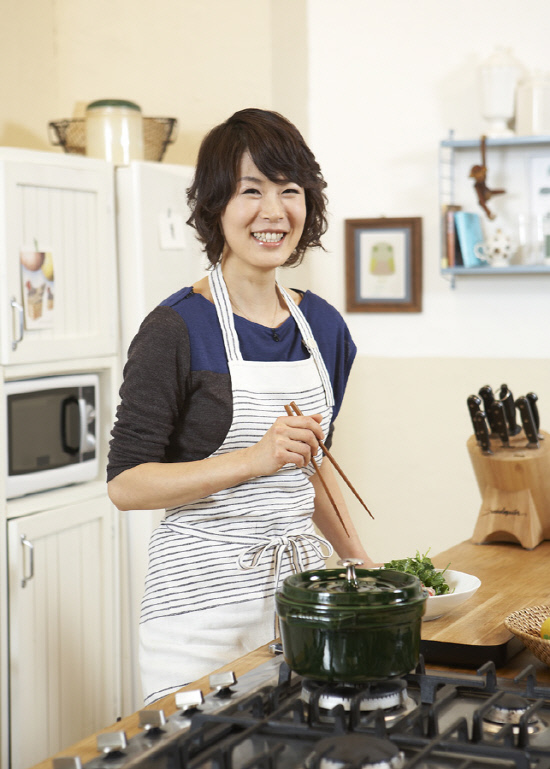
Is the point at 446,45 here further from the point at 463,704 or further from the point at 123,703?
the point at 463,704

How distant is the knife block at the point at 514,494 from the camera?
2020mm

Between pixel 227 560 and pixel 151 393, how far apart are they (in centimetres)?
30

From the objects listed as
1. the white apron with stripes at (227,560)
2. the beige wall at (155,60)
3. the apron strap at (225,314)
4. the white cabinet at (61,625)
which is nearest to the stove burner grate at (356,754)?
the white apron with stripes at (227,560)

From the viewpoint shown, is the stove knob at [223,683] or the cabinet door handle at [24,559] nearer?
the stove knob at [223,683]

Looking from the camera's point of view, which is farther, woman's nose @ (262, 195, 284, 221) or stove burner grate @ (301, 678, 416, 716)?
woman's nose @ (262, 195, 284, 221)

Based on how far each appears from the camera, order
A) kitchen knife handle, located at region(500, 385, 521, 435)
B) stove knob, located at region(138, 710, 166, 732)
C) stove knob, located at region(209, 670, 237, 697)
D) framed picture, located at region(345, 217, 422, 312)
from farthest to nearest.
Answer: framed picture, located at region(345, 217, 422, 312)
kitchen knife handle, located at region(500, 385, 521, 435)
stove knob, located at region(209, 670, 237, 697)
stove knob, located at region(138, 710, 166, 732)

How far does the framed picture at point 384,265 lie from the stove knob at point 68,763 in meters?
2.75

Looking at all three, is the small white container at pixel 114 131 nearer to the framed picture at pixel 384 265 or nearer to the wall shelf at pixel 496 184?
the framed picture at pixel 384 265

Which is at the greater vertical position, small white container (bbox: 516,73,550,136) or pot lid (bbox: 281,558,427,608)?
small white container (bbox: 516,73,550,136)

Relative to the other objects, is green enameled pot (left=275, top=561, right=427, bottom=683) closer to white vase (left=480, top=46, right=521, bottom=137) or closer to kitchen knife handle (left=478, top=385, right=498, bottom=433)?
kitchen knife handle (left=478, top=385, right=498, bottom=433)

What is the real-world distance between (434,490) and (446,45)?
160cm

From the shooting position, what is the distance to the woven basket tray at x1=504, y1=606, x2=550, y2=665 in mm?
1204

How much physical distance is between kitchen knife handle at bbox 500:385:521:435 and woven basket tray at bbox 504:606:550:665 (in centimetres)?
80

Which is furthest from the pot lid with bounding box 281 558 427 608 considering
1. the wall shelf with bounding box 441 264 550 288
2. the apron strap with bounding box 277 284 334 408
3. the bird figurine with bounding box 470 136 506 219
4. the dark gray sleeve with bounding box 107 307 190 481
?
the bird figurine with bounding box 470 136 506 219
